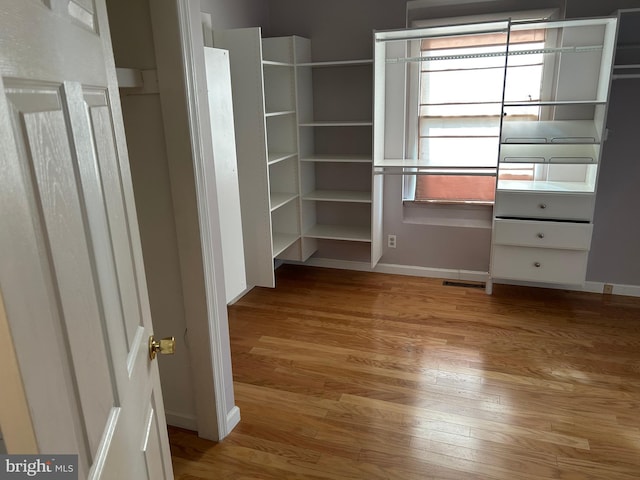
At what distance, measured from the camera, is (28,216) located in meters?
0.55

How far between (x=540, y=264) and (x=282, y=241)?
192 cm

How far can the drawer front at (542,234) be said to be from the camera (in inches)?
124

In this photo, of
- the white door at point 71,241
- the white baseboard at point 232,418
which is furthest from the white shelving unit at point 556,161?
the white door at point 71,241

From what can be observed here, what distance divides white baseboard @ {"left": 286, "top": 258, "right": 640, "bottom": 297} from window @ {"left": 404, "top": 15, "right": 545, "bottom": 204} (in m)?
0.60

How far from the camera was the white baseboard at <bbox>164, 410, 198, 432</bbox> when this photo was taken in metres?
2.15

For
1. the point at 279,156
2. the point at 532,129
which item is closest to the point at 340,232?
the point at 279,156

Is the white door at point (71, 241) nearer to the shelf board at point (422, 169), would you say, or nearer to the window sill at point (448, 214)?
the shelf board at point (422, 169)

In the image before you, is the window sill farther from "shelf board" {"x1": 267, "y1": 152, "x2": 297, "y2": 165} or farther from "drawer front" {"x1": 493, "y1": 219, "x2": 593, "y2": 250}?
"shelf board" {"x1": 267, "y1": 152, "x2": 297, "y2": 165}

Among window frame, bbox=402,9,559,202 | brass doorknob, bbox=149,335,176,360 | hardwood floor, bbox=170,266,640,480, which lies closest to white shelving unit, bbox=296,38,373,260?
window frame, bbox=402,9,559,202

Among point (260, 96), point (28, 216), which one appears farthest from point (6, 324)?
point (260, 96)

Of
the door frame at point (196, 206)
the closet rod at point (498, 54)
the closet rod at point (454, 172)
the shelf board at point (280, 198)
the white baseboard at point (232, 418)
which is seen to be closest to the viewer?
the door frame at point (196, 206)

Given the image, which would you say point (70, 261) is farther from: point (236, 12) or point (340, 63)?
point (236, 12)

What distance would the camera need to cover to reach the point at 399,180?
3840mm

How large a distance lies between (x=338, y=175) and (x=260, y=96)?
1233 millimetres
